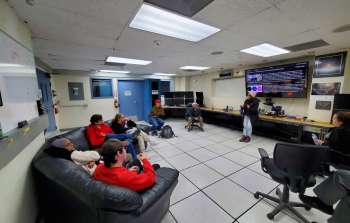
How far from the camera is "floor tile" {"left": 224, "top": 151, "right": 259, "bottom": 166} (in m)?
2.83

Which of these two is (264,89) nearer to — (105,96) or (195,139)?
(195,139)

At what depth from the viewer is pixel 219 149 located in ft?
11.5

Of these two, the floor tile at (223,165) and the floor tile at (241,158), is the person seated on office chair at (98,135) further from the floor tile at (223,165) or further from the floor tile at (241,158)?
the floor tile at (241,158)

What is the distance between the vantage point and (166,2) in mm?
1405

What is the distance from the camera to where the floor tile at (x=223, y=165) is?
2.54 m

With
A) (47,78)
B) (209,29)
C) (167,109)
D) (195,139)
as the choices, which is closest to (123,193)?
(209,29)

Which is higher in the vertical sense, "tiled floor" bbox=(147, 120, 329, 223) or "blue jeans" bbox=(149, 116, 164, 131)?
"blue jeans" bbox=(149, 116, 164, 131)

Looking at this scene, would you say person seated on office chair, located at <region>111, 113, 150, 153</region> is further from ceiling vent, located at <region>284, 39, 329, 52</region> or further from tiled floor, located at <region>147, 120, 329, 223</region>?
ceiling vent, located at <region>284, 39, 329, 52</region>

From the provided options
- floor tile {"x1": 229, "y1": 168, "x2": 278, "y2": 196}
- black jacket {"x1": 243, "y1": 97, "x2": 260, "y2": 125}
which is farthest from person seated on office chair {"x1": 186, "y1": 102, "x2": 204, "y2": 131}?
floor tile {"x1": 229, "y1": 168, "x2": 278, "y2": 196}

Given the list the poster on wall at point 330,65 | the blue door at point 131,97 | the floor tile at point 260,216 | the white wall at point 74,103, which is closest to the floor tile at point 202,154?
the floor tile at point 260,216

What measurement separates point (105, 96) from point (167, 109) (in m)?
3.06

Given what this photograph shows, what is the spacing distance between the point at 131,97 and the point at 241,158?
5.61m

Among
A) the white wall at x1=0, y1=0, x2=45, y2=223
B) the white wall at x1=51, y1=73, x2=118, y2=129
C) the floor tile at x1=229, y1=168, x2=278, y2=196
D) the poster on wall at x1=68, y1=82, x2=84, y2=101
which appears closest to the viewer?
the white wall at x1=0, y1=0, x2=45, y2=223

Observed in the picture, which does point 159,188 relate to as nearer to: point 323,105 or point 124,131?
point 124,131
